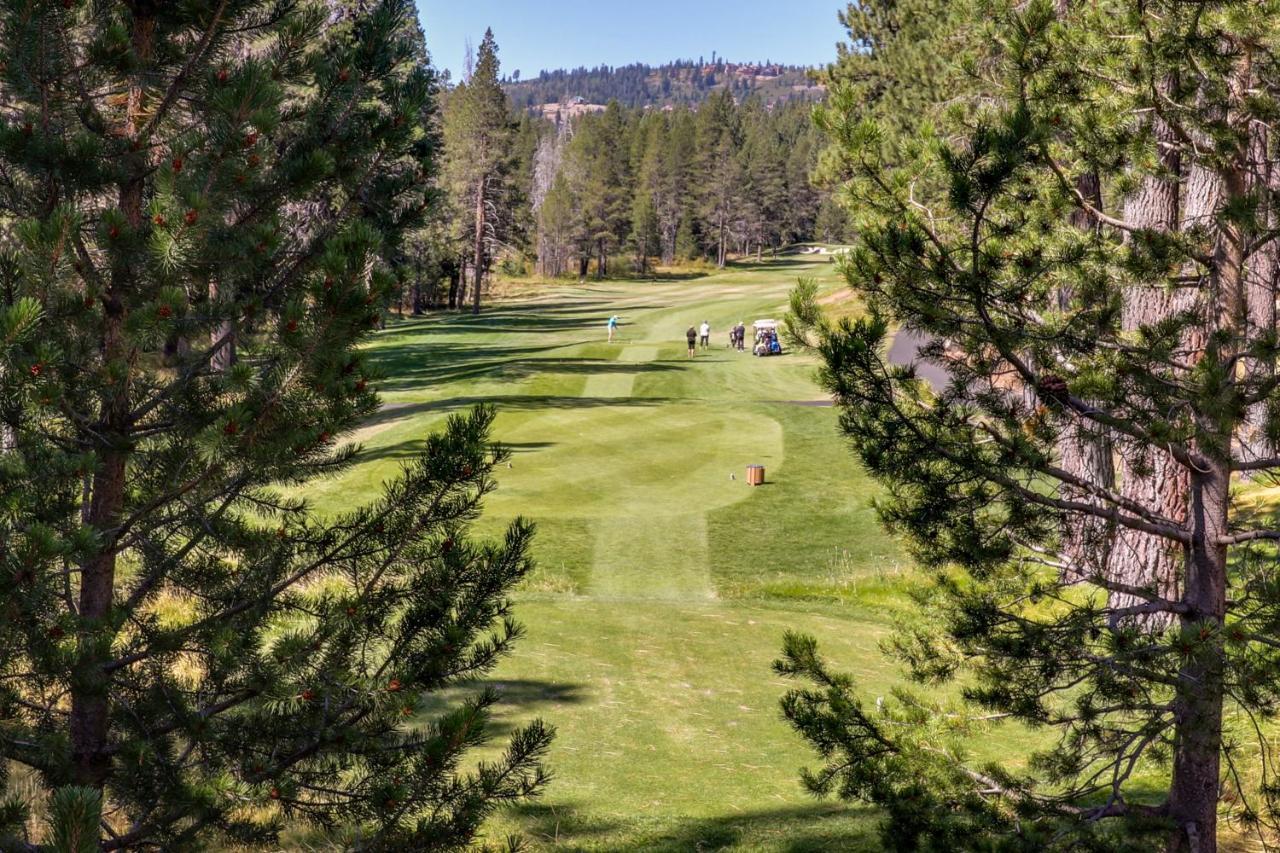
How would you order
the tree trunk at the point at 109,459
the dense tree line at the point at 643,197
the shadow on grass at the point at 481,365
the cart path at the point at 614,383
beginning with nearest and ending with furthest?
the tree trunk at the point at 109,459 → the cart path at the point at 614,383 → the shadow on grass at the point at 481,365 → the dense tree line at the point at 643,197

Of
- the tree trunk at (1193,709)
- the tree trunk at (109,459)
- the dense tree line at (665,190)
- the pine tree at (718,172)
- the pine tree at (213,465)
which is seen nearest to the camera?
the pine tree at (213,465)

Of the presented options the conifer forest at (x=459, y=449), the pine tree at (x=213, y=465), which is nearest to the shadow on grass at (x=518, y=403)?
the conifer forest at (x=459, y=449)

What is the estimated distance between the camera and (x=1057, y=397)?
572 centimetres

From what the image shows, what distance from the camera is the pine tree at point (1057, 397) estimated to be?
5.45m

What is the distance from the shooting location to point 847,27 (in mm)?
38969

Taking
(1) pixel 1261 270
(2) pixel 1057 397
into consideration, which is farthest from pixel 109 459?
(1) pixel 1261 270

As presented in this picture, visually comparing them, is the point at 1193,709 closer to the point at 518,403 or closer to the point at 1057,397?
the point at 1057,397

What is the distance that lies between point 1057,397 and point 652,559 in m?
10.9

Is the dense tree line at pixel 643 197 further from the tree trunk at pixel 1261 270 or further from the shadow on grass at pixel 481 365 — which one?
the tree trunk at pixel 1261 270

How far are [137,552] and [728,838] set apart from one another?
13.0ft

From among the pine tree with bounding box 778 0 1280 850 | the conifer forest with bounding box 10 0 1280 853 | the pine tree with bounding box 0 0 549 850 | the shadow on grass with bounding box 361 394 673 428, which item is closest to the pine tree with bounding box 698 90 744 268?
the shadow on grass with bounding box 361 394 673 428

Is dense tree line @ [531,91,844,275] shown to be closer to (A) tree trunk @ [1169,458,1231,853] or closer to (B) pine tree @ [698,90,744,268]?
(B) pine tree @ [698,90,744,268]

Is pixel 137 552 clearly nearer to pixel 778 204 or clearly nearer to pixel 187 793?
pixel 187 793

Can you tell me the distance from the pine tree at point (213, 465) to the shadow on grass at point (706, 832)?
2129mm
